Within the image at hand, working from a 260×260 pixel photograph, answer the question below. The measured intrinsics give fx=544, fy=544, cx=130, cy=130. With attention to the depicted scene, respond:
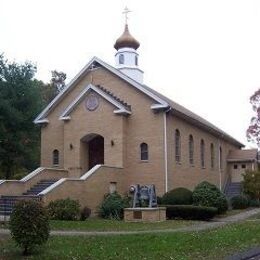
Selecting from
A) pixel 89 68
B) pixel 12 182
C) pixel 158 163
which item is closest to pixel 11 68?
pixel 89 68

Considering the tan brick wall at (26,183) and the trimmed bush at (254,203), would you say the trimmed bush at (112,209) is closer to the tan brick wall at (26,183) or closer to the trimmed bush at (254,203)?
the tan brick wall at (26,183)

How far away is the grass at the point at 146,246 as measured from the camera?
1392cm

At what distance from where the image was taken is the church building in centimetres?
3250

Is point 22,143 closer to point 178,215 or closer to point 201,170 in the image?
point 201,170

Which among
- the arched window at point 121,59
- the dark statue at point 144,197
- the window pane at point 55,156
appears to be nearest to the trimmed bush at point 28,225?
the dark statue at point 144,197

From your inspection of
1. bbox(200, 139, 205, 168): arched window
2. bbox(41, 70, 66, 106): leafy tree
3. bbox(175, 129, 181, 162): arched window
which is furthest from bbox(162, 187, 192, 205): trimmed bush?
bbox(41, 70, 66, 106): leafy tree

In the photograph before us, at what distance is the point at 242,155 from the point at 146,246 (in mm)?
34815

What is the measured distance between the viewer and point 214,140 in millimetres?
44125

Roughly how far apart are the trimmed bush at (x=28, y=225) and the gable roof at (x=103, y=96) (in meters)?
19.6

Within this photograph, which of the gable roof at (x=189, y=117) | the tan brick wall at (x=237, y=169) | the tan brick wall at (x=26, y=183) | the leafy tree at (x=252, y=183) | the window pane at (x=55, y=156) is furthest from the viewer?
the tan brick wall at (x=237, y=169)

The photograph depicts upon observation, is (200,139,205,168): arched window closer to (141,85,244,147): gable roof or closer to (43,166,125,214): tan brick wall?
(141,85,244,147): gable roof

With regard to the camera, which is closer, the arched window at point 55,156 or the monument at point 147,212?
the monument at point 147,212

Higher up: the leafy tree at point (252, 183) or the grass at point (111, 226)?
the leafy tree at point (252, 183)

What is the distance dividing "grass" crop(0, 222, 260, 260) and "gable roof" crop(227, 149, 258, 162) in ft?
97.2
